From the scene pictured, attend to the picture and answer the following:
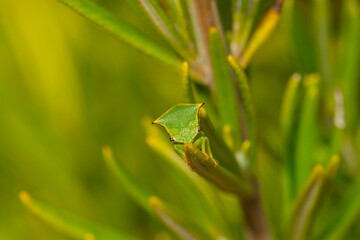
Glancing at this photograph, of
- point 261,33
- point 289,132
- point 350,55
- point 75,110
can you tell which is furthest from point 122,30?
point 75,110

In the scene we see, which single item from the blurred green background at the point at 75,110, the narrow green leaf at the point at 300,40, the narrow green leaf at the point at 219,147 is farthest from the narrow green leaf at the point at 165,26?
the blurred green background at the point at 75,110

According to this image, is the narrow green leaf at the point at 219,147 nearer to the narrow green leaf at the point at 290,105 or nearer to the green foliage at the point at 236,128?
the green foliage at the point at 236,128

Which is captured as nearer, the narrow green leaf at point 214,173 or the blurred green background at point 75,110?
the narrow green leaf at point 214,173

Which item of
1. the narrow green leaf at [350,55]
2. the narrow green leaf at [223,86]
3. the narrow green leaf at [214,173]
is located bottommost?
the narrow green leaf at [214,173]

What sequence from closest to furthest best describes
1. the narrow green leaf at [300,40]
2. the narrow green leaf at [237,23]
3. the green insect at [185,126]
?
1. the green insect at [185,126]
2. the narrow green leaf at [237,23]
3. the narrow green leaf at [300,40]

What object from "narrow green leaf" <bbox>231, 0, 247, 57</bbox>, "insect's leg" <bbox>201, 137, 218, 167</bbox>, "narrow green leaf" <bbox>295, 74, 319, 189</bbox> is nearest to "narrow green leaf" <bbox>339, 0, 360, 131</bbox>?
"narrow green leaf" <bbox>295, 74, 319, 189</bbox>

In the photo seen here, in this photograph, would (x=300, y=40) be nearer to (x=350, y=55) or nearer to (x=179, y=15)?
(x=350, y=55)

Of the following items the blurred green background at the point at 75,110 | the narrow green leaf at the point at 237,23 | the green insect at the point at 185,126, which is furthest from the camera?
the blurred green background at the point at 75,110
